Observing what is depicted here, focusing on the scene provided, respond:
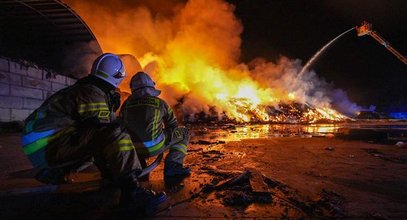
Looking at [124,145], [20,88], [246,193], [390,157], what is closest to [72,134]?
[124,145]

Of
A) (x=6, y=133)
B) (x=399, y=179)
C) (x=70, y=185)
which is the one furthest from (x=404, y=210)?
(x=6, y=133)

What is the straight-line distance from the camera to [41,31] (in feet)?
46.3

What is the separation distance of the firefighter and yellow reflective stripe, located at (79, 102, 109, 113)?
33.4 inches

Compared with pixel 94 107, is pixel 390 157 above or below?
below

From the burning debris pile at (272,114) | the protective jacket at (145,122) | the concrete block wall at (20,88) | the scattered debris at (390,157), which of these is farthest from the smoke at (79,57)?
the scattered debris at (390,157)

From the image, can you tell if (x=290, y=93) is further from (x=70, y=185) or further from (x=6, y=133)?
(x=70, y=185)

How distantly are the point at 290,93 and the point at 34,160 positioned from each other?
28.1m

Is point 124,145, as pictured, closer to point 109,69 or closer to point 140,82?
point 109,69

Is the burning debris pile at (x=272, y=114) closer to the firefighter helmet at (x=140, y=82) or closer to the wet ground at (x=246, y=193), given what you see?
the wet ground at (x=246, y=193)

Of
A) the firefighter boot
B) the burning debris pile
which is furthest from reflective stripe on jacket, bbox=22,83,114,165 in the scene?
the burning debris pile

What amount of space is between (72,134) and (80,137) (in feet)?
0.26

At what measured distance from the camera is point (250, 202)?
2.93 m

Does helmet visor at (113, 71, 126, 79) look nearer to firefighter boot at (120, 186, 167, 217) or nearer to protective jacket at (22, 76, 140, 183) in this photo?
protective jacket at (22, 76, 140, 183)

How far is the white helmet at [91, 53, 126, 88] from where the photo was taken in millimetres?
2807
